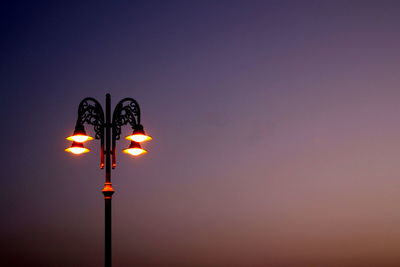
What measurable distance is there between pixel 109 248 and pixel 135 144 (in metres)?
2.76

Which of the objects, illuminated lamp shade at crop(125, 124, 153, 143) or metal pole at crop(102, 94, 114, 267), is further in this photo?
illuminated lamp shade at crop(125, 124, 153, 143)

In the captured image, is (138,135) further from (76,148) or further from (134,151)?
(76,148)

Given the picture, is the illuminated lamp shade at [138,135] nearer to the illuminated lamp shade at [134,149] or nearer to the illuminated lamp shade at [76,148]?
the illuminated lamp shade at [134,149]

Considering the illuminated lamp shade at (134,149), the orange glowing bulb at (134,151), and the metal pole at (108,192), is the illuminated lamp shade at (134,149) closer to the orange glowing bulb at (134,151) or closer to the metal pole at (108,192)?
the orange glowing bulb at (134,151)

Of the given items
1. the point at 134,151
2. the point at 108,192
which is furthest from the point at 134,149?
the point at 108,192

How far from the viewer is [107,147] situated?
15734 mm

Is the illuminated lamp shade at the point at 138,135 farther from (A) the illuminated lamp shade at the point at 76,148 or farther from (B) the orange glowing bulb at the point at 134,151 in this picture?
(A) the illuminated lamp shade at the point at 76,148

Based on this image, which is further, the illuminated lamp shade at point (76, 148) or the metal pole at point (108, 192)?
the illuminated lamp shade at point (76, 148)

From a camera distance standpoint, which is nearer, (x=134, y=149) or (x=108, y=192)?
(x=108, y=192)

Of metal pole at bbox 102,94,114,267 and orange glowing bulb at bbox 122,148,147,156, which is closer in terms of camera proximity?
metal pole at bbox 102,94,114,267

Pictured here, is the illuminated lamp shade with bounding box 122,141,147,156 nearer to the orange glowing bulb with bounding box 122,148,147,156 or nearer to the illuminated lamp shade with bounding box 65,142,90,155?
the orange glowing bulb with bounding box 122,148,147,156

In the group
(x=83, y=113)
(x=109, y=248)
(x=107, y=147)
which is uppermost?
(x=83, y=113)

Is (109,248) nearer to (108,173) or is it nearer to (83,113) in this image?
(108,173)

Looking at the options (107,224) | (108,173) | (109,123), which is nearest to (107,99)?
(109,123)
